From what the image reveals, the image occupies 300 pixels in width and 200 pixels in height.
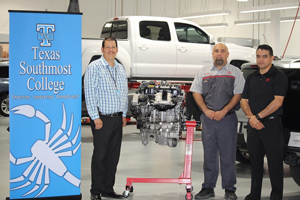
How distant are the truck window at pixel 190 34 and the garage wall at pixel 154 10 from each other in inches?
423

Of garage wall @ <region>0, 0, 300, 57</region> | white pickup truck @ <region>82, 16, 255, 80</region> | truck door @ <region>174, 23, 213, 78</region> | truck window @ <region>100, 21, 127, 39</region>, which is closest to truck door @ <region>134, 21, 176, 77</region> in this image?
white pickup truck @ <region>82, 16, 255, 80</region>

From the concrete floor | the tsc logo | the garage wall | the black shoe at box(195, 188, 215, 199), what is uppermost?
the garage wall

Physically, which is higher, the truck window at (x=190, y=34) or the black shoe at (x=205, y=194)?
the truck window at (x=190, y=34)

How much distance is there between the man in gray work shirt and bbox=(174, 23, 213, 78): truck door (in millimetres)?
5587

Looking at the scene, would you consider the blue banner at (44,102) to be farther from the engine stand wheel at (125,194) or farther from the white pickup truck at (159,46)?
the white pickup truck at (159,46)

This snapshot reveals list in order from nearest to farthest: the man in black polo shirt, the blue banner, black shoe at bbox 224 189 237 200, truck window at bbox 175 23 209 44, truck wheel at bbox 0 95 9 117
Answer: the blue banner, the man in black polo shirt, black shoe at bbox 224 189 237 200, truck window at bbox 175 23 209 44, truck wheel at bbox 0 95 9 117

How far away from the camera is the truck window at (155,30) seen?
1112 cm

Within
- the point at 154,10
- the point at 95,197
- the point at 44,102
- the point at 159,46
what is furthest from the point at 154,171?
the point at 154,10

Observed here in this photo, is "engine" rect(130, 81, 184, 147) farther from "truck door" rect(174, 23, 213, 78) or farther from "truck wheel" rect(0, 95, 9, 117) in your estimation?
"truck wheel" rect(0, 95, 9, 117)

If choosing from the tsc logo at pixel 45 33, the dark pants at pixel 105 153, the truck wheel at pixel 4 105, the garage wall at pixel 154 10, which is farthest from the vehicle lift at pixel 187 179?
the garage wall at pixel 154 10

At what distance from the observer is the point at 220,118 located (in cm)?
548

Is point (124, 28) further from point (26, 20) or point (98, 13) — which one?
point (98, 13)

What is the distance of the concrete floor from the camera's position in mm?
5797

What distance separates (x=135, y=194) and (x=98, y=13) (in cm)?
1848
